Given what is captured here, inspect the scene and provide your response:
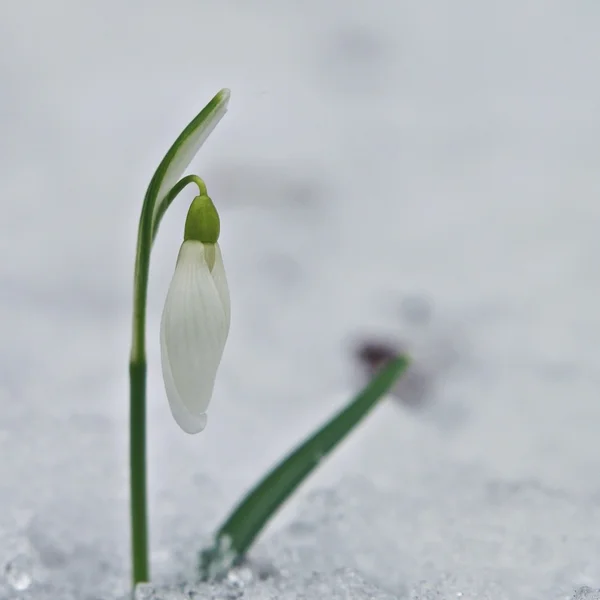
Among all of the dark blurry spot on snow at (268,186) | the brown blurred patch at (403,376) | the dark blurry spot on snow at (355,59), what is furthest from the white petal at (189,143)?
the dark blurry spot on snow at (355,59)

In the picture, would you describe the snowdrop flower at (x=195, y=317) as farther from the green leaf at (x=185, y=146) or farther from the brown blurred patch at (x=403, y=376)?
the brown blurred patch at (x=403, y=376)

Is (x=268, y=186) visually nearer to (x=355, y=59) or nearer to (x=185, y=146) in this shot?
(x=355, y=59)

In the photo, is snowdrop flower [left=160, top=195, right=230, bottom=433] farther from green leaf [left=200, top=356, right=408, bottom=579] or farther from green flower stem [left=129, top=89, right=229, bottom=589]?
green leaf [left=200, top=356, right=408, bottom=579]

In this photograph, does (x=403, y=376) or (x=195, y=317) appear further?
(x=403, y=376)

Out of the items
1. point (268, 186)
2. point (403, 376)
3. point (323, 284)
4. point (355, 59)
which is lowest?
point (403, 376)

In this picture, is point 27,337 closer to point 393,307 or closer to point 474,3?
point 393,307

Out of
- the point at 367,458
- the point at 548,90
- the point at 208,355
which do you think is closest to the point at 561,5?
the point at 548,90

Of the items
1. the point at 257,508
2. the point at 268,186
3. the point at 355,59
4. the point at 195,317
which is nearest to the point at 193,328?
the point at 195,317
